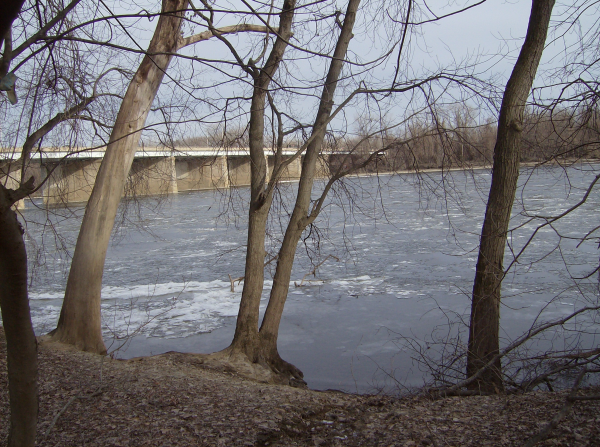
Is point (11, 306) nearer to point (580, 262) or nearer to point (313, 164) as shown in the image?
point (313, 164)

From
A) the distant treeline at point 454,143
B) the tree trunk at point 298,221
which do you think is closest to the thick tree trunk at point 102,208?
the tree trunk at point 298,221

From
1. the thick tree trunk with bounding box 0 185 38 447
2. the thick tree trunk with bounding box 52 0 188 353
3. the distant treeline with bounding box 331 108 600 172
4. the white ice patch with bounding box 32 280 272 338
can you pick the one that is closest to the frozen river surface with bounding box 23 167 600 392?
the white ice patch with bounding box 32 280 272 338

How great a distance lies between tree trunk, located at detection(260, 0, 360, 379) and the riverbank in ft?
6.37

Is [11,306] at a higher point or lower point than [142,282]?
higher

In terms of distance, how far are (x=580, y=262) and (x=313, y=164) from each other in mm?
7601

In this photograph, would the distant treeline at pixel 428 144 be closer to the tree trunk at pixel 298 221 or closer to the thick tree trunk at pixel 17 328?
the tree trunk at pixel 298 221

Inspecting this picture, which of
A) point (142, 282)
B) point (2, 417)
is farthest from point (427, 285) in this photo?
point (2, 417)

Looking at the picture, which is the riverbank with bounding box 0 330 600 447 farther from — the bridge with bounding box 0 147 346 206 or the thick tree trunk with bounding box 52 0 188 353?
the bridge with bounding box 0 147 346 206

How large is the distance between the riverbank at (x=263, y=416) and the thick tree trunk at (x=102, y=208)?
1404 mm

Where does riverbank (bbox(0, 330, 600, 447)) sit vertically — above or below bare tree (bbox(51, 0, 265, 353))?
below

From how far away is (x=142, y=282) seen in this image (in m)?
14.5

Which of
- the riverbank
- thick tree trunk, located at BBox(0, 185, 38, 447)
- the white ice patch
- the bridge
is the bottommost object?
the white ice patch

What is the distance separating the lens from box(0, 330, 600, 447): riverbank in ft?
13.3

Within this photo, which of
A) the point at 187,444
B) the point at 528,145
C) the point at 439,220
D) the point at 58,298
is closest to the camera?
the point at 187,444
